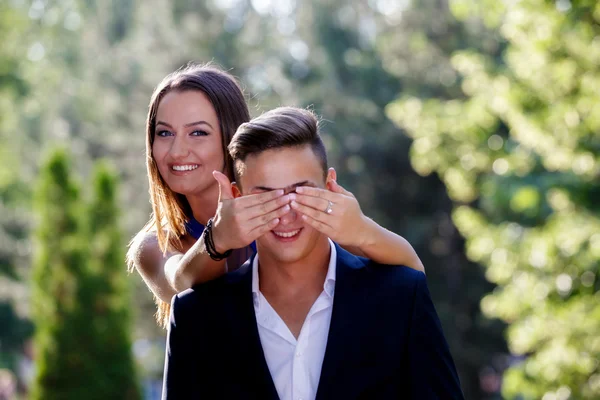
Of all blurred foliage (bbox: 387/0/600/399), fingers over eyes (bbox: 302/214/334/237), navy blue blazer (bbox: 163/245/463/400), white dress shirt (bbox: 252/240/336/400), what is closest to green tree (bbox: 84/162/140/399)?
blurred foliage (bbox: 387/0/600/399)

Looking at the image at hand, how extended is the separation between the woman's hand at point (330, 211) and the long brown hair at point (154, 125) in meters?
0.98

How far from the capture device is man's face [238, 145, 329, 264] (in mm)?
3295

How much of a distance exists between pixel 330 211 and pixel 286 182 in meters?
0.18

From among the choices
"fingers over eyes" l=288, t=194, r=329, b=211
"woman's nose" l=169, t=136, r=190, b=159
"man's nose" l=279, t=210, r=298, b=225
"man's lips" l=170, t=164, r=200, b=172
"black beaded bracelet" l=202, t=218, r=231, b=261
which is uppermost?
"woman's nose" l=169, t=136, r=190, b=159

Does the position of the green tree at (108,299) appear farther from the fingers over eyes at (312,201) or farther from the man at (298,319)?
the fingers over eyes at (312,201)

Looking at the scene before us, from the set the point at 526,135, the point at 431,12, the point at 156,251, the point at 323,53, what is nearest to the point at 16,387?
the point at 323,53

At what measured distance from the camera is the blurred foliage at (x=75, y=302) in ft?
58.3

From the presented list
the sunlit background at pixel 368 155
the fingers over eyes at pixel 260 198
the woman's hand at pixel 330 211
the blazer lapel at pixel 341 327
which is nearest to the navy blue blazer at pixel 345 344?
the blazer lapel at pixel 341 327

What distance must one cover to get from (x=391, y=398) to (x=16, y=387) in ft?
96.7

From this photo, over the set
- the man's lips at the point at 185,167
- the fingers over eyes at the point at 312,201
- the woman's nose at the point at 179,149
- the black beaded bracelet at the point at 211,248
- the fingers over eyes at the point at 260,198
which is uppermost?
the woman's nose at the point at 179,149

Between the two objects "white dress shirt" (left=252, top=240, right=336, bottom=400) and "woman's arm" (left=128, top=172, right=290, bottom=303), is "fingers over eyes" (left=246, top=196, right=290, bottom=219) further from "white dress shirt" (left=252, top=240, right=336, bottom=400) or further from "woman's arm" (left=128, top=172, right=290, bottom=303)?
"white dress shirt" (left=252, top=240, right=336, bottom=400)

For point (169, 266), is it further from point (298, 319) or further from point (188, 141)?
point (298, 319)

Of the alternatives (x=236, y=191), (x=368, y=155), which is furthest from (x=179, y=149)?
(x=368, y=155)

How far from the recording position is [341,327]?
3.25 meters
